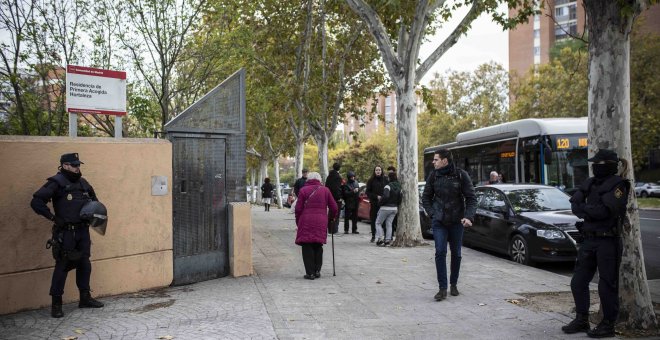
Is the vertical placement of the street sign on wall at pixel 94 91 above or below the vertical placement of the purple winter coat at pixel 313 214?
above

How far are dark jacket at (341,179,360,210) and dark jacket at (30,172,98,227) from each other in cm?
964

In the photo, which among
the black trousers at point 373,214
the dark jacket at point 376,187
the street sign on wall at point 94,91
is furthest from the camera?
the black trousers at point 373,214

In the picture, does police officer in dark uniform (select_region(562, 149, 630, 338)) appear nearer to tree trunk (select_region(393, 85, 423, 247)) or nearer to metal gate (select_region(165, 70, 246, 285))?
metal gate (select_region(165, 70, 246, 285))

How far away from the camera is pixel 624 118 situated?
5473 millimetres

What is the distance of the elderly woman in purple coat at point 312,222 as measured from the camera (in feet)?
27.0

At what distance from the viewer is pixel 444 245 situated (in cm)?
672

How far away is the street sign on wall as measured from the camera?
7055 mm

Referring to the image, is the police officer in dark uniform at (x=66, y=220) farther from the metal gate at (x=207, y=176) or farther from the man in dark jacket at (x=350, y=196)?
the man in dark jacket at (x=350, y=196)

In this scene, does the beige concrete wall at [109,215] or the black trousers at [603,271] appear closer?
the black trousers at [603,271]

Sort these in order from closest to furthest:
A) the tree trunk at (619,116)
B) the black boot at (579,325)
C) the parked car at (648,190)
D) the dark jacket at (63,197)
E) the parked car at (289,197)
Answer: the black boot at (579,325)
the tree trunk at (619,116)
the dark jacket at (63,197)
the parked car at (289,197)
the parked car at (648,190)

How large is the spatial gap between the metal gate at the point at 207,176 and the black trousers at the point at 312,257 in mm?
1184

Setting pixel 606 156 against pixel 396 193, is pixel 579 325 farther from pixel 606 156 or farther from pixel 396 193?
pixel 396 193

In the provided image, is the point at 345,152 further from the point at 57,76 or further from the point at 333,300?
the point at 333,300

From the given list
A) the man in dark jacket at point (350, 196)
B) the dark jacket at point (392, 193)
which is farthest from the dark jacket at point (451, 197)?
the man in dark jacket at point (350, 196)
